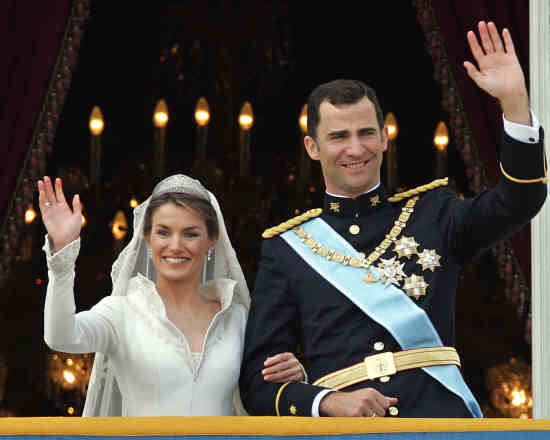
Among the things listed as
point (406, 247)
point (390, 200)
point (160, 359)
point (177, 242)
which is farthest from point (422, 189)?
point (160, 359)

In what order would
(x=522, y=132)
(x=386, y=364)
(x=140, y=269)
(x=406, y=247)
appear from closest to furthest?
(x=522, y=132)
(x=386, y=364)
(x=406, y=247)
(x=140, y=269)

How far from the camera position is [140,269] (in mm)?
2834

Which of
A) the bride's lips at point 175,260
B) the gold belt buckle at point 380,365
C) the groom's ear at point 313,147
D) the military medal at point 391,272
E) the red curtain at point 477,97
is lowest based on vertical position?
the gold belt buckle at point 380,365

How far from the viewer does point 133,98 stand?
6.12 m

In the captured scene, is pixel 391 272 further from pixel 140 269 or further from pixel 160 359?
pixel 140 269

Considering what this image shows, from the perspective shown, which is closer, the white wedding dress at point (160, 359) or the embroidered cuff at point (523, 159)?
the embroidered cuff at point (523, 159)

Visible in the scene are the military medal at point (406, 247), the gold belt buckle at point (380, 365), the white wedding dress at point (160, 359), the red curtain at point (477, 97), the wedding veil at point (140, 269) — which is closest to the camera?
the gold belt buckle at point (380, 365)

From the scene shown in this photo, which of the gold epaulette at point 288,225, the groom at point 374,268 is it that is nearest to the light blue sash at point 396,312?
the groom at point 374,268

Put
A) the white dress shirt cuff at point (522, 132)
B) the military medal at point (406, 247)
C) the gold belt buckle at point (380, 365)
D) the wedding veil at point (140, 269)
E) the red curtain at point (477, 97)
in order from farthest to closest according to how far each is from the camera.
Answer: the red curtain at point (477, 97), the wedding veil at point (140, 269), the military medal at point (406, 247), the gold belt buckle at point (380, 365), the white dress shirt cuff at point (522, 132)

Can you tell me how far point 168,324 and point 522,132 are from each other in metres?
1.00

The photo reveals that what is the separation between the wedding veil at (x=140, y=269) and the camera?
2.69 metres

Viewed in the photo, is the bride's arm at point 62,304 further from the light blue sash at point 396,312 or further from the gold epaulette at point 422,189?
the gold epaulette at point 422,189

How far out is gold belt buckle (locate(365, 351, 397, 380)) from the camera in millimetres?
2312

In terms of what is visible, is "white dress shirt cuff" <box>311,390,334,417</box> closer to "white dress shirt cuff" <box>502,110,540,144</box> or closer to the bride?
the bride
